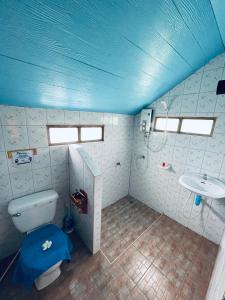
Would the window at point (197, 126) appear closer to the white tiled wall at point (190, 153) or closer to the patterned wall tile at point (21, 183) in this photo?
the white tiled wall at point (190, 153)

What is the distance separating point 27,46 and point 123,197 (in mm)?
2817

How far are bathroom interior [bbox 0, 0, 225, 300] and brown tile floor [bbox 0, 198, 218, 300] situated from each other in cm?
1

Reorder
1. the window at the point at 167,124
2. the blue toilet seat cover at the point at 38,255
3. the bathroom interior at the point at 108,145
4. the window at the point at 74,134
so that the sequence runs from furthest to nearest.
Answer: the window at the point at 167,124 → the window at the point at 74,134 → the blue toilet seat cover at the point at 38,255 → the bathroom interior at the point at 108,145

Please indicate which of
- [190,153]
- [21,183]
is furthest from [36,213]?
[190,153]

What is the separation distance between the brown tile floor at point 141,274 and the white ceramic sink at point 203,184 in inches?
34.2

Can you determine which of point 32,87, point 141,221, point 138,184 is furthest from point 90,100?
point 141,221

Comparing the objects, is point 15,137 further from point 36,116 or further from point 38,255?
point 38,255

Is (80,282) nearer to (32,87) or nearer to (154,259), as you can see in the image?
(154,259)

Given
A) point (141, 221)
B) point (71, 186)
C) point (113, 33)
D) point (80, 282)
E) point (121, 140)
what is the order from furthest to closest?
point (121, 140) < point (141, 221) < point (71, 186) < point (80, 282) < point (113, 33)

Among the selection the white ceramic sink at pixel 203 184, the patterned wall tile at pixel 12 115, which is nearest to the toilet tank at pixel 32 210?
the patterned wall tile at pixel 12 115

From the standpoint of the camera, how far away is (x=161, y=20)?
802 millimetres

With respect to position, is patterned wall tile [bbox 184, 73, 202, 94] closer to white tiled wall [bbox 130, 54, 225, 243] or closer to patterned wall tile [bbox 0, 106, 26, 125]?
white tiled wall [bbox 130, 54, 225, 243]

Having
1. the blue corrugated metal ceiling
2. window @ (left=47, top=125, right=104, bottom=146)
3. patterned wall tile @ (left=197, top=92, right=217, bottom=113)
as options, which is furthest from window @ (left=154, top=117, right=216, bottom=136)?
window @ (left=47, top=125, right=104, bottom=146)

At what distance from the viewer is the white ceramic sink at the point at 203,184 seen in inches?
59.7
